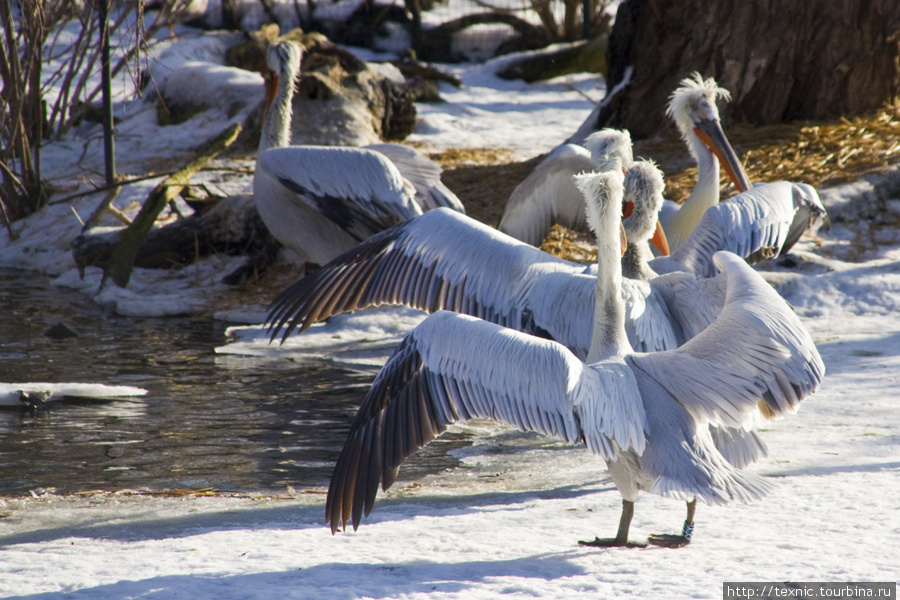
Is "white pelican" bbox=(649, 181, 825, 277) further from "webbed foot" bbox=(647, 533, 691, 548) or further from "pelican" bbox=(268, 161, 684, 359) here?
"webbed foot" bbox=(647, 533, 691, 548)

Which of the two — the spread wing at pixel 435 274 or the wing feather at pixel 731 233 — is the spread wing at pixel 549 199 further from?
the spread wing at pixel 435 274

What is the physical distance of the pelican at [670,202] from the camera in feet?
17.9

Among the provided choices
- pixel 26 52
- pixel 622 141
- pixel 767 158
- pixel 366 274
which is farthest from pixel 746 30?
pixel 26 52

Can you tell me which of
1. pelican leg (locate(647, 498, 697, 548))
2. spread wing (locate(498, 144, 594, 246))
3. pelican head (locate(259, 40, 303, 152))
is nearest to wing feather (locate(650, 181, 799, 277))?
spread wing (locate(498, 144, 594, 246))

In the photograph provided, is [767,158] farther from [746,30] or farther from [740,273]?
[740,273]

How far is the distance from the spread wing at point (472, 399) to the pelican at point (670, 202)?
96.8 inches

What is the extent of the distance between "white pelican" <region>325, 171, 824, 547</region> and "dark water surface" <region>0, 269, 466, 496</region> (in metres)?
0.95

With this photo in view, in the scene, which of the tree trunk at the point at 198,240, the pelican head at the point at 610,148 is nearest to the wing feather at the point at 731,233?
the pelican head at the point at 610,148

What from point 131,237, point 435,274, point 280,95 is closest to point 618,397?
point 435,274

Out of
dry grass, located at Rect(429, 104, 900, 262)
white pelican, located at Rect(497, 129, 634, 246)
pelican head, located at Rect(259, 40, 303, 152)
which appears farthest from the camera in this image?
dry grass, located at Rect(429, 104, 900, 262)

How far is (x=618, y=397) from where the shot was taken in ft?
8.89

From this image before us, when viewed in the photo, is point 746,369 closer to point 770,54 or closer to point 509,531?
point 509,531

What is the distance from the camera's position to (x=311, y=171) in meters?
6.11

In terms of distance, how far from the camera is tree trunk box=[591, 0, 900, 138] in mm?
7727
